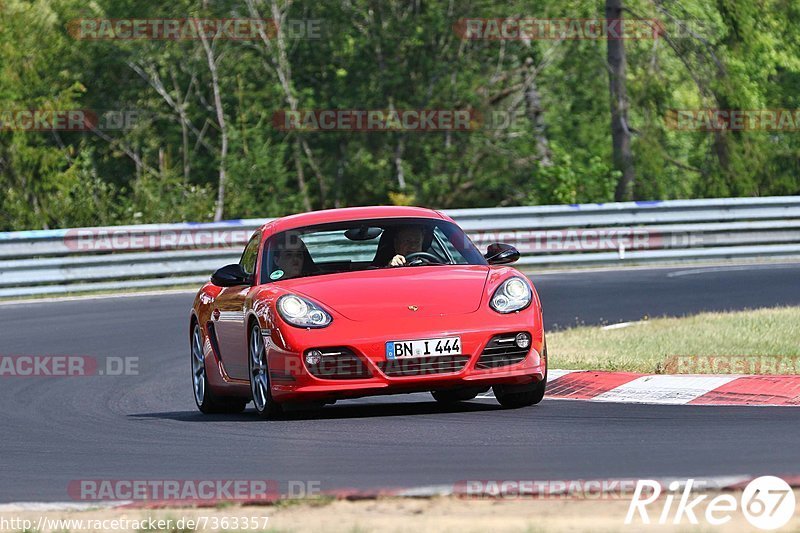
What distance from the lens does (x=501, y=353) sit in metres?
9.45

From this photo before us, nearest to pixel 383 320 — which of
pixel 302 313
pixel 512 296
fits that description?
pixel 302 313

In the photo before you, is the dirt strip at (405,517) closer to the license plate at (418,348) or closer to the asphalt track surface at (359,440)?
the asphalt track surface at (359,440)

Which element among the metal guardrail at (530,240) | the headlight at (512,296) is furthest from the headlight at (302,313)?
the metal guardrail at (530,240)

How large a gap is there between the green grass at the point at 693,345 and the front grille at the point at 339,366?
2885mm

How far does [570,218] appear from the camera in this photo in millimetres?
23312

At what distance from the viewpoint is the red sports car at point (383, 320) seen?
930 cm

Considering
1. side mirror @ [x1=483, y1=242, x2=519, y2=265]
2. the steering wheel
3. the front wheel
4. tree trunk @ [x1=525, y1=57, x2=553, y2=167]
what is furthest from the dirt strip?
tree trunk @ [x1=525, y1=57, x2=553, y2=167]

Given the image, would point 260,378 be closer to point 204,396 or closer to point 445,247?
point 204,396

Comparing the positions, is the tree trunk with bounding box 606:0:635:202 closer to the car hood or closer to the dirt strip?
the car hood

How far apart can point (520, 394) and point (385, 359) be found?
1095 mm

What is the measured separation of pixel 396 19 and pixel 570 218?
28.3ft

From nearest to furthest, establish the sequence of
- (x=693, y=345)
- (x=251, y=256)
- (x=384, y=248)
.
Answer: (x=384, y=248), (x=251, y=256), (x=693, y=345)

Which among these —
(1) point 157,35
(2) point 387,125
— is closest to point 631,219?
(2) point 387,125

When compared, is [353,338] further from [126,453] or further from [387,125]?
[387,125]
